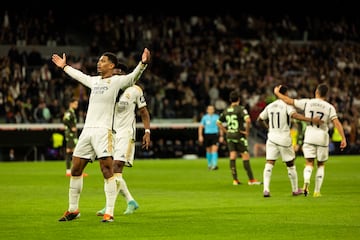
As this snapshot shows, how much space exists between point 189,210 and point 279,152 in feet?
14.4

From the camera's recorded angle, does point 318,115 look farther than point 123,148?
Yes

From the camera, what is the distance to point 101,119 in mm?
14148

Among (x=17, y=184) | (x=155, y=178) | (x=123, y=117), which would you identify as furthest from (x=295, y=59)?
(x=123, y=117)

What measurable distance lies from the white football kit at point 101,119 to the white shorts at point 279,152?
21.9ft

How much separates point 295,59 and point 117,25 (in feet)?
33.6

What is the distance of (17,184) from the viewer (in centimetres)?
2469

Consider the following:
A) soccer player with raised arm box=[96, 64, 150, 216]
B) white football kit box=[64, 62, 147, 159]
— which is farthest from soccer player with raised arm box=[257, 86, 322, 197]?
white football kit box=[64, 62, 147, 159]

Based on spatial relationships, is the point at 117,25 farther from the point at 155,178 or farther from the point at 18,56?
the point at 155,178

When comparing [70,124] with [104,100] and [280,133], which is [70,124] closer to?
[280,133]

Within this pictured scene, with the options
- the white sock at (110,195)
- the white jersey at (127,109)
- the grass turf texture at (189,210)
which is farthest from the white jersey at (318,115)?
the white sock at (110,195)

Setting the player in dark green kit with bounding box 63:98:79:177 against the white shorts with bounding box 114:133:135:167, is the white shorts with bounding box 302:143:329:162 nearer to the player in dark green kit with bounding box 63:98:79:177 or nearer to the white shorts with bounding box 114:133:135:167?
the white shorts with bounding box 114:133:135:167

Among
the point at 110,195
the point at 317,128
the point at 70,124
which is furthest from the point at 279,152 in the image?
the point at 70,124

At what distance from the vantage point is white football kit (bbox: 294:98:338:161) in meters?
19.4

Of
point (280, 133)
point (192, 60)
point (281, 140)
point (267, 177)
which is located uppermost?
point (192, 60)
